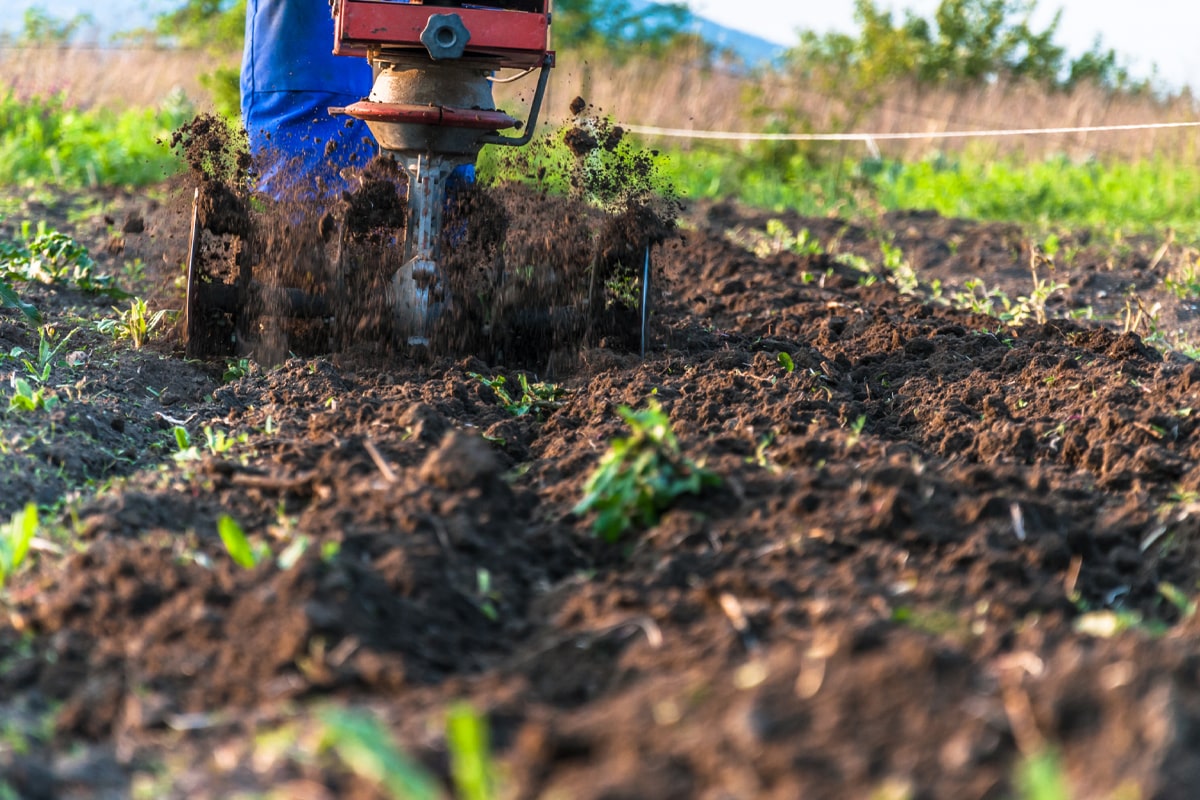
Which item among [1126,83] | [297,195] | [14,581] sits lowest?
[14,581]

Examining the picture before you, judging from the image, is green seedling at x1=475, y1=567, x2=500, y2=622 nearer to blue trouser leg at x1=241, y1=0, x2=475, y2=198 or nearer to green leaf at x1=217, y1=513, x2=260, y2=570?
green leaf at x1=217, y1=513, x2=260, y2=570

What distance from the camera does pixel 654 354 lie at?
448cm

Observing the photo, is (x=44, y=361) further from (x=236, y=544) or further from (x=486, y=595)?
(x=486, y=595)

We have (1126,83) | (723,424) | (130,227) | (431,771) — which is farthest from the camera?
(1126,83)

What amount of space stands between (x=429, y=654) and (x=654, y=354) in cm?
250

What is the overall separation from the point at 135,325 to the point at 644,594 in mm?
2954

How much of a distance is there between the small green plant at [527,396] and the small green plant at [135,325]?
127cm

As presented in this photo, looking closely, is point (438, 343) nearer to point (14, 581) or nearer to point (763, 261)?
point (14, 581)

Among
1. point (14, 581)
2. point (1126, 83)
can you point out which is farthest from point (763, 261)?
point (1126, 83)

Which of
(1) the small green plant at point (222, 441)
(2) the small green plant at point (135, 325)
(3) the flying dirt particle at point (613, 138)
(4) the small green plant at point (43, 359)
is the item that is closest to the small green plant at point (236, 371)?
(2) the small green plant at point (135, 325)

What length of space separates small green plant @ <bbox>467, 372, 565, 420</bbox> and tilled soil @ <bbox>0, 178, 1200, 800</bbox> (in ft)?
0.19

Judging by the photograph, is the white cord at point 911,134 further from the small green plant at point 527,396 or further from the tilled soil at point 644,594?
the small green plant at point 527,396

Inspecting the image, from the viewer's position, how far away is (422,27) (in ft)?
13.2

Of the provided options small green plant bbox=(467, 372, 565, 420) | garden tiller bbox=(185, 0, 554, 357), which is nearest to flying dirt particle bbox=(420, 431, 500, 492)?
small green plant bbox=(467, 372, 565, 420)
